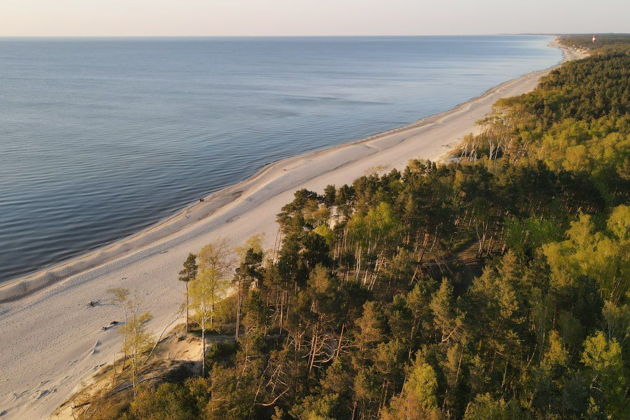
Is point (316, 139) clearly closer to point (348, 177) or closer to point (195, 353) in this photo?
point (348, 177)

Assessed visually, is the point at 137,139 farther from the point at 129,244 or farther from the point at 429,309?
the point at 429,309

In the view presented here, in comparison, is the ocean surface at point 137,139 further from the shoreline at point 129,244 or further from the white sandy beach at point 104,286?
the white sandy beach at point 104,286

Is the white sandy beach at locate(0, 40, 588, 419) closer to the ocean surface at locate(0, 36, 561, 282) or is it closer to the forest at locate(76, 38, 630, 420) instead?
the ocean surface at locate(0, 36, 561, 282)

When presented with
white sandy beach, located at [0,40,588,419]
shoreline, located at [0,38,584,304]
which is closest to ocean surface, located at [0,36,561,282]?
shoreline, located at [0,38,584,304]

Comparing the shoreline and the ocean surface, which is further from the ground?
the ocean surface

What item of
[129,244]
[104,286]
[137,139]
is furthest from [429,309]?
[137,139]

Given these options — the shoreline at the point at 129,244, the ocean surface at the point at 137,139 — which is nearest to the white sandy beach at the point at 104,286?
the shoreline at the point at 129,244

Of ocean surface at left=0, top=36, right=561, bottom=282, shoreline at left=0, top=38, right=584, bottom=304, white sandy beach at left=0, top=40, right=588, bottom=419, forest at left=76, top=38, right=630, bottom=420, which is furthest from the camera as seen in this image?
ocean surface at left=0, top=36, right=561, bottom=282
